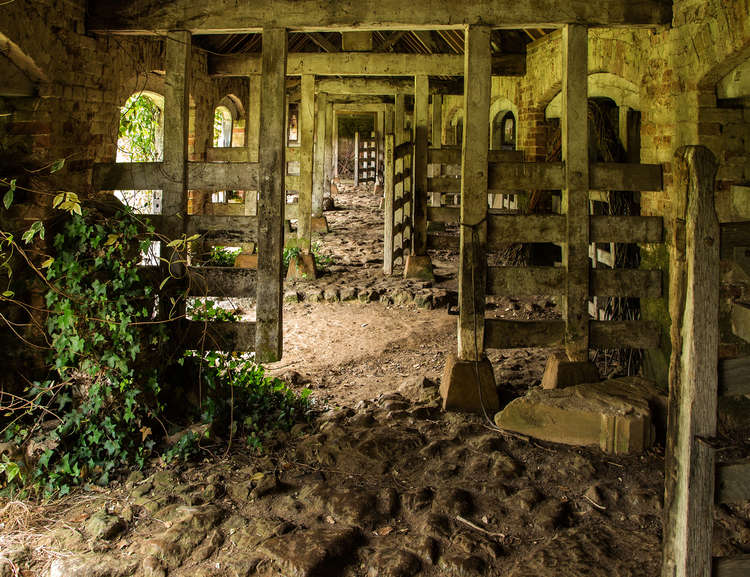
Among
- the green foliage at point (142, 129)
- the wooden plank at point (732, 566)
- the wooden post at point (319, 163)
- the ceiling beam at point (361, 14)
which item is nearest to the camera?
the wooden plank at point (732, 566)

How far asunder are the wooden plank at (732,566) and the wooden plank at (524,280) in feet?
9.12

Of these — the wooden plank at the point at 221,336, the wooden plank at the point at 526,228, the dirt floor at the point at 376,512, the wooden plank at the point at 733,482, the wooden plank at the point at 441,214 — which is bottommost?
the dirt floor at the point at 376,512

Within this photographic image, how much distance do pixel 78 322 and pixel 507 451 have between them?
2.90 meters

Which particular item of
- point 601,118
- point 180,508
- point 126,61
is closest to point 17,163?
point 180,508

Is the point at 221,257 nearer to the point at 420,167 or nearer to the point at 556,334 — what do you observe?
the point at 420,167

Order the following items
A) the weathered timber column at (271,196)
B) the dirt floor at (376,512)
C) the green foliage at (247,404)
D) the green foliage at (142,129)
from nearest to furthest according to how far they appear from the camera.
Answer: the dirt floor at (376,512)
the green foliage at (247,404)
the weathered timber column at (271,196)
the green foliage at (142,129)

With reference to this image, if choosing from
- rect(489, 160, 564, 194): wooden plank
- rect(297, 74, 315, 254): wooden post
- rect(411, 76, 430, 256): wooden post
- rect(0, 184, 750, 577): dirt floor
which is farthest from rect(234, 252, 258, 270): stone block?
rect(489, 160, 564, 194): wooden plank

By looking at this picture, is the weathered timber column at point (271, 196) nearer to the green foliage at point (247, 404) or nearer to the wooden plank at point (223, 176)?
the wooden plank at point (223, 176)

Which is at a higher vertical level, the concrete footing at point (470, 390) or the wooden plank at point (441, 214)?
the wooden plank at point (441, 214)

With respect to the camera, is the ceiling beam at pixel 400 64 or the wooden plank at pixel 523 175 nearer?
the wooden plank at pixel 523 175

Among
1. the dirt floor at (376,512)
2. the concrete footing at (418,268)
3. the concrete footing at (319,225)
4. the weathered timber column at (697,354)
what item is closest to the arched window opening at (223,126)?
the concrete footing at (319,225)

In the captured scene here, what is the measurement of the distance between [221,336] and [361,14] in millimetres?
2633

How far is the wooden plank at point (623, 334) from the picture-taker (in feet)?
16.9

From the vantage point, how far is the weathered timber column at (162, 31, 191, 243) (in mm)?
5055
